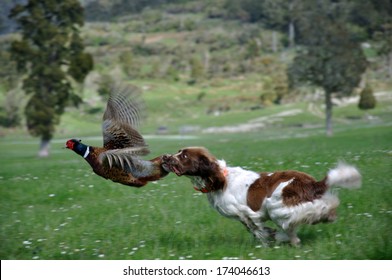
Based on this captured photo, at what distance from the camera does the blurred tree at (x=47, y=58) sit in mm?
38594

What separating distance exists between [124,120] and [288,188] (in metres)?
2.39

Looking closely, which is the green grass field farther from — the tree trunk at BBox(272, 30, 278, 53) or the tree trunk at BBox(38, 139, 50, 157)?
the tree trunk at BBox(272, 30, 278, 53)

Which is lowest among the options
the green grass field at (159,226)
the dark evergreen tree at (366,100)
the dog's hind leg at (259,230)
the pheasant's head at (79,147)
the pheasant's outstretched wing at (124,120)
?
the dark evergreen tree at (366,100)

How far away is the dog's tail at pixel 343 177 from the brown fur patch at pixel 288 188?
4.0 inches

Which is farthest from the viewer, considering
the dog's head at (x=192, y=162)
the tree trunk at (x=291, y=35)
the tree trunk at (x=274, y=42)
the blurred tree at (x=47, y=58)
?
the tree trunk at (x=274, y=42)

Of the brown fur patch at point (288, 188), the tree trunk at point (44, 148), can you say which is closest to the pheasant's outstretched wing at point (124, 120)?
the brown fur patch at point (288, 188)

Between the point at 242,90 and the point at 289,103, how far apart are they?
30.8 ft

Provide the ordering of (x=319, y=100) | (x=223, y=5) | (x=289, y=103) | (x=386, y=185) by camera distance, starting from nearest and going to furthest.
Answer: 1. (x=386, y=185)
2. (x=319, y=100)
3. (x=289, y=103)
4. (x=223, y=5)

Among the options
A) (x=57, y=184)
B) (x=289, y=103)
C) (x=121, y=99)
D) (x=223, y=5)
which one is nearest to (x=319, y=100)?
(x=289, y=103)

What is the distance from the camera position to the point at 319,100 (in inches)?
2386

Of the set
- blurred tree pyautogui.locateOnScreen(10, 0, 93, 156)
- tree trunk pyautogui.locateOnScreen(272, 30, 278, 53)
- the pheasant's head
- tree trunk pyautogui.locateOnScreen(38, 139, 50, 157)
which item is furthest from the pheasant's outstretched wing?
tree trunk pyautogui.locateOnScreen(272, 30, 278, 53)

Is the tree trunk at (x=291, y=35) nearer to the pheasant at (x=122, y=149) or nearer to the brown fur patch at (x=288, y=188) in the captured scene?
the pheasant at (x=122, y=149)

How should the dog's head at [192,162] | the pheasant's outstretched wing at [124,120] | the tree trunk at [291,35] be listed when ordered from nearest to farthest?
the dog's head at [192,162]
the pheasant's outstretched wing at [124,120]
the tree trunk at [291,35]

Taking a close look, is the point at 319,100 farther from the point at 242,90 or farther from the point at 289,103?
the point at 242,90
